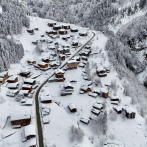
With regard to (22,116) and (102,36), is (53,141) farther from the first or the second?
(102,36)

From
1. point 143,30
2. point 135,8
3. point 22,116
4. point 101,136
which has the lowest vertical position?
point 101,136

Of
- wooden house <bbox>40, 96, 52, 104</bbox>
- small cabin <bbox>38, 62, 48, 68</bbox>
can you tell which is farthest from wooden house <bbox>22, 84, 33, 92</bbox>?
small cabin <bbox>38, 62, 48, 68</bbox>

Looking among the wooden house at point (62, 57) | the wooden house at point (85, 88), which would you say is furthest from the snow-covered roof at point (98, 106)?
the wooden house at point (62, 57)

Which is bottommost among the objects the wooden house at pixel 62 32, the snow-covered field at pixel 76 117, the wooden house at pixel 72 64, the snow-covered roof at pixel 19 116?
the snow-covered field at pixel 76 117

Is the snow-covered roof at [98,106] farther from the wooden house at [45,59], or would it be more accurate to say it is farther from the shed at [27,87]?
the wooden house at [45,59]

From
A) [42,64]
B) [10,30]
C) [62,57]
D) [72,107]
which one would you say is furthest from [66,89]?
[10,30]

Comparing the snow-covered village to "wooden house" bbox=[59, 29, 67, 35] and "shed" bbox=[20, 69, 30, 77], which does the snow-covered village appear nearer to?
"wooden house" bbox=[59, 29, 67, 35]

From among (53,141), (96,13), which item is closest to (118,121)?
(53,141)
